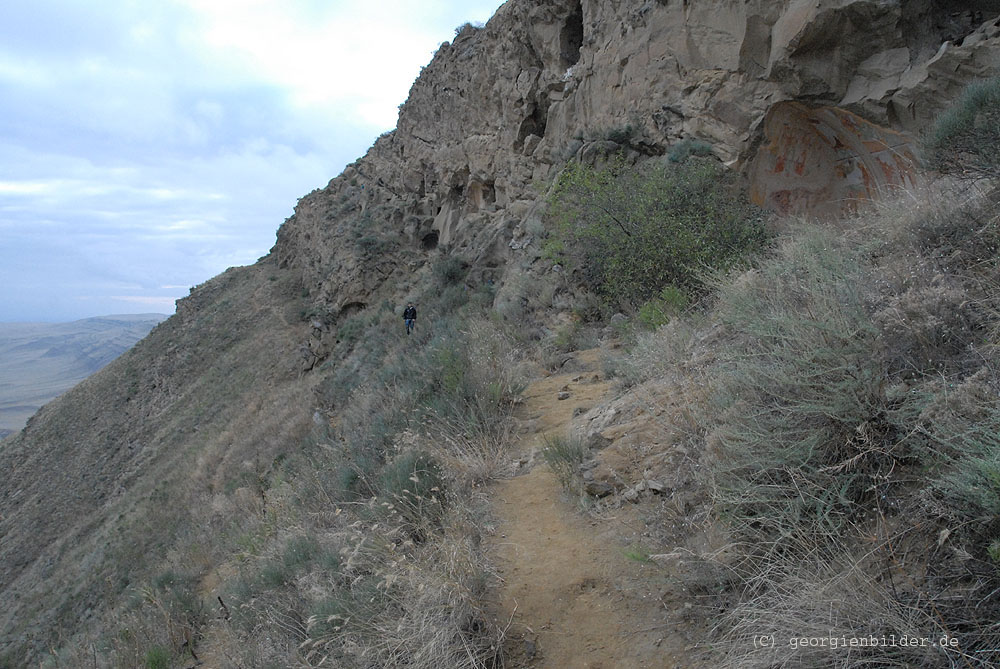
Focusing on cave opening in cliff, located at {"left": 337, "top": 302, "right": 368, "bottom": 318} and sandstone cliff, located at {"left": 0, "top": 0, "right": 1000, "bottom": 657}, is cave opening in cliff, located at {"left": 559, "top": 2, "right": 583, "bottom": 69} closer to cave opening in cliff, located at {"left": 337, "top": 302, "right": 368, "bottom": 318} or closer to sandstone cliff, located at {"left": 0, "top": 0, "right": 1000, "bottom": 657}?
sandstone cliff, located at {"left": 0, "top": 0, "right": 1000, "bottom": 657}

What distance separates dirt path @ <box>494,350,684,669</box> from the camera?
8.04ft

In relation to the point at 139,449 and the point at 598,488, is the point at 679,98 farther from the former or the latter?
the point at 139,449

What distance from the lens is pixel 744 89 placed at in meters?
10.8

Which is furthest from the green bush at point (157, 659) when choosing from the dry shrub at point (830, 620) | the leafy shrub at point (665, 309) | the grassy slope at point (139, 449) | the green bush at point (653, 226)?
the green bush at point (653, 226)

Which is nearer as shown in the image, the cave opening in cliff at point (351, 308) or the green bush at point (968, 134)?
the green bush at point (968, 134)

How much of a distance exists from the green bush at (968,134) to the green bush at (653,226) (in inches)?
88.9

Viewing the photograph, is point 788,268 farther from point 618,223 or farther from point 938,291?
point 618,223

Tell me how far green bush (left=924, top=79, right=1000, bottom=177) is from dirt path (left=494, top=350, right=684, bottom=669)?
475 cm

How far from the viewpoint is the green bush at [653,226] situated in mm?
8039

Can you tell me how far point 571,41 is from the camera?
55.4ft

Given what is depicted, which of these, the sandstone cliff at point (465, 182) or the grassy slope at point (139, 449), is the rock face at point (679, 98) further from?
the grassy slope at point (139, 449)

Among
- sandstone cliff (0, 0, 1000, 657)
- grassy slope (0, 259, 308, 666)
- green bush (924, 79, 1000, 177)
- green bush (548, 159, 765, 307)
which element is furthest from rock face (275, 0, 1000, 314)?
grassy slope (0, 259, 308, 666)

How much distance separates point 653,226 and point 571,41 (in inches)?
436

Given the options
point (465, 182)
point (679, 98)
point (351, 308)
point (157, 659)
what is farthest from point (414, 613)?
point (351, 308)
